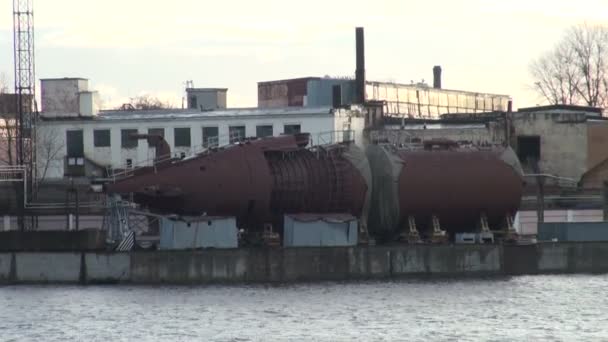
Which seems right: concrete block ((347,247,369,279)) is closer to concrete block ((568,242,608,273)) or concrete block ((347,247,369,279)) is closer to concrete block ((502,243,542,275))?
concrete block ((502,243,542,275))

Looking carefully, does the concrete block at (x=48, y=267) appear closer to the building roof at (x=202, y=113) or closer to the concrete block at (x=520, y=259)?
the concrete block at (x=520, y=259)

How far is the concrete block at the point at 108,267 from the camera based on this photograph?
89.1m

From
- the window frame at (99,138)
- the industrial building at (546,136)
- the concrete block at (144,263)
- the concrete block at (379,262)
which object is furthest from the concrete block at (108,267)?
the window frame at (99,138)

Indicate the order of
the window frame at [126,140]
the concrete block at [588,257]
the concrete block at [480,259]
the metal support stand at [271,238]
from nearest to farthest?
the metal support stand at [271,238] → the concrete block at [480,259] → the concrete block at [588,257] → the window frame at [126,140]

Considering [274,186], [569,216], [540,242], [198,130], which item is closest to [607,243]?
[540,242]

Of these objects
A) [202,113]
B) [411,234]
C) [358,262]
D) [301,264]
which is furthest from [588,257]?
[202,113]

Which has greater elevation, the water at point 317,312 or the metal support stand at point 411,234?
the metal support stand at point 411,234

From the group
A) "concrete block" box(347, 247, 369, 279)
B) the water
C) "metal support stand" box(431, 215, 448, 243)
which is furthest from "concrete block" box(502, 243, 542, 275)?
"concrete block" box(347, 247, 369, 279)

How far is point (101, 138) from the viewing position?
125125 mm

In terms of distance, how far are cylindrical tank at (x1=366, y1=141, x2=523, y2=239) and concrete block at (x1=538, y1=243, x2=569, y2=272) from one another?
2.63 metres

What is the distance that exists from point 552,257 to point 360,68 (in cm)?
4064

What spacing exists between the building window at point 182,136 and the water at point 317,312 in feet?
118

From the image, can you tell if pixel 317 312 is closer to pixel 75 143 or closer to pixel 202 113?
pixel 202 113

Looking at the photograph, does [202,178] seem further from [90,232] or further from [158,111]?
[158,111]
